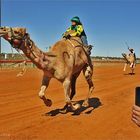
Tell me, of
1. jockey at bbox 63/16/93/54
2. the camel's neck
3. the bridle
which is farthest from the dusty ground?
jockey at bbox 63/16/93/54

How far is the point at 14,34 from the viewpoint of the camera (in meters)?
9.71

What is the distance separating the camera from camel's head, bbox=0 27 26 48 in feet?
31.2

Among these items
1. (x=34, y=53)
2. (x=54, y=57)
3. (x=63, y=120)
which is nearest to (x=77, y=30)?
(x=54, y=57)

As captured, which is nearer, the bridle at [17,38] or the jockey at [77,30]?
the bridle at [17,38]

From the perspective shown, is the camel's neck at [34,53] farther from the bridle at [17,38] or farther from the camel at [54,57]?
the bridle at [17,38]

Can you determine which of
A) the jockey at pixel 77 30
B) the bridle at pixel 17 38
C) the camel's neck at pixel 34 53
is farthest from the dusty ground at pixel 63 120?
the jockey at pixel 77 30

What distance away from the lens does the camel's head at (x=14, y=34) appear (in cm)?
952

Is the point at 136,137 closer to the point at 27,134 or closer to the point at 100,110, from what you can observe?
the point at 27,134

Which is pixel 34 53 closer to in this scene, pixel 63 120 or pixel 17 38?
pixel 17 38

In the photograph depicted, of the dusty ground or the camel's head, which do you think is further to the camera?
the camel's head

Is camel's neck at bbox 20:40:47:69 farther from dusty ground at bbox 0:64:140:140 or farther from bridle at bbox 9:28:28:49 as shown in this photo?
dusty ground at bbox 0:64:140:140

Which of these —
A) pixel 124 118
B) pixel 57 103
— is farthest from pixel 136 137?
pixel 57 103

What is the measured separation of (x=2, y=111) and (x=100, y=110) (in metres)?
3.03

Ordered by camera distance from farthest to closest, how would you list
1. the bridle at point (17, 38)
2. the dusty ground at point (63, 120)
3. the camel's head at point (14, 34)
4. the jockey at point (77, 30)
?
the jockey at point (77, 30) < the bridle at point (17, 38) < the camel's head at point (14, 34) < the dusty ground at point (63, 120)
